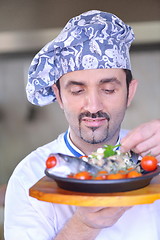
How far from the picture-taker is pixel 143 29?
306 cm

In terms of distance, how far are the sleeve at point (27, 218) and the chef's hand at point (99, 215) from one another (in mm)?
295

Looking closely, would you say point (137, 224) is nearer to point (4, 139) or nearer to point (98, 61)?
point (98, 61)

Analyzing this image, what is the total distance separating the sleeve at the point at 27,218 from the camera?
1325mm

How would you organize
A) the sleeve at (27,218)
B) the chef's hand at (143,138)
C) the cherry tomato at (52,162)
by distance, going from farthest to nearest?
the sleeve at (27,218) → the chef's hand at (143,138) → the cherry tomato at (52,162)

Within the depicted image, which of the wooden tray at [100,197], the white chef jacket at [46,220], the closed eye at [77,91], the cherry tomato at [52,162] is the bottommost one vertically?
the white chef jacket at [46,220]

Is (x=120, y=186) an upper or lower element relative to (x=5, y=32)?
lower

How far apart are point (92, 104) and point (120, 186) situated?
49cm

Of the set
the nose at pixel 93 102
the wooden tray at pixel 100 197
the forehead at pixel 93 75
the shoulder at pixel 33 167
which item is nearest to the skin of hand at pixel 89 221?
the wooden tray at pixel 100 197

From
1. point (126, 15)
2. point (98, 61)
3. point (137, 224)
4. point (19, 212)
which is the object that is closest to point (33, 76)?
point (98, 61)

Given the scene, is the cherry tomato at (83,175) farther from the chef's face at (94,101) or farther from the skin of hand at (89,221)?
the chef's face at (94,101)

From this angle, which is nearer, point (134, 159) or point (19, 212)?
point (134, 159)

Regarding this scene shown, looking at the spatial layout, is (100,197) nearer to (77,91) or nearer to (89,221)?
(89,221)

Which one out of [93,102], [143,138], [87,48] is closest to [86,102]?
[93,102]

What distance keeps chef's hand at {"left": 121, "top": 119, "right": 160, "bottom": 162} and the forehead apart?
339mm
